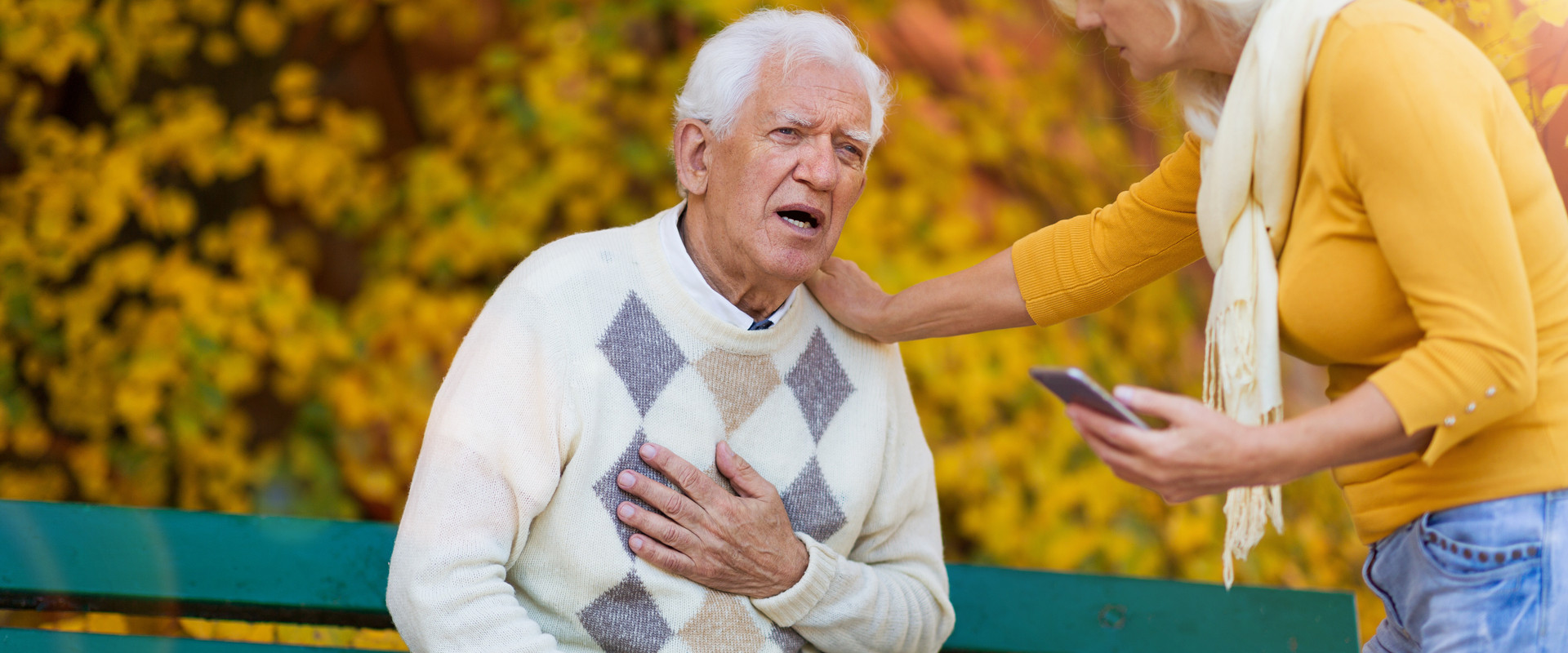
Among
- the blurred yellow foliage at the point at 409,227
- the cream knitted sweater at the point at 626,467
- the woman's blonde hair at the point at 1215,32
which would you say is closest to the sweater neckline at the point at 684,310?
the cream knitted sweater at the point at 626,467

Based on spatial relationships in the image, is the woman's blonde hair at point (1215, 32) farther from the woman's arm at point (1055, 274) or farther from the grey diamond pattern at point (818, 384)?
the grey diamond pattern at point (818, 384)

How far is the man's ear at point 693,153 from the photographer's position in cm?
198

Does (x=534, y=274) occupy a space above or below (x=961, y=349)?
above

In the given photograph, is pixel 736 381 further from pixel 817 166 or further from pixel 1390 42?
pixel 1390 42

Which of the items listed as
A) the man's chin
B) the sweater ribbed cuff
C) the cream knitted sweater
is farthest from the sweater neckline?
the sweater ribbed cuff

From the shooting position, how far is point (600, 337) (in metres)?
1.88

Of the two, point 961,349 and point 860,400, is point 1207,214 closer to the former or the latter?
point 860,400

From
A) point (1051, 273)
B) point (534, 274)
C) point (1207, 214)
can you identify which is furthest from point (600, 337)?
point (1207, 214)

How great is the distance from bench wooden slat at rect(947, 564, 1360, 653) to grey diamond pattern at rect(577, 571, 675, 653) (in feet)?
2.67

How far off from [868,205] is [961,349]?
0.55 m

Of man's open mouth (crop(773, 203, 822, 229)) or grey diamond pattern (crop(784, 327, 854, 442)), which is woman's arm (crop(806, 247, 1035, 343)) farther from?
man's open mouth (crop(773, 203, 822, 229))

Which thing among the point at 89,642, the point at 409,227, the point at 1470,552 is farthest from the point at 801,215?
the point at 409,227

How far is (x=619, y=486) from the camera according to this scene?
6.03 feet

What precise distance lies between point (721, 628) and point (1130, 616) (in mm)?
1005
